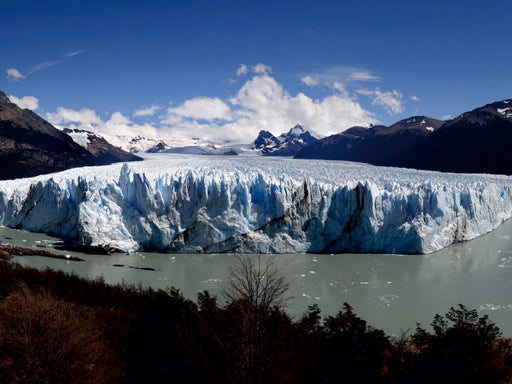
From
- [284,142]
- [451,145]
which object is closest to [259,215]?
[451,145]

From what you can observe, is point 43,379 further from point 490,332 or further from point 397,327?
point 397,327

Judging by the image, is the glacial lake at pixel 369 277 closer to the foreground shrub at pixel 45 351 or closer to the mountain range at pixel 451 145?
the foreground shrub at pixel 45 351

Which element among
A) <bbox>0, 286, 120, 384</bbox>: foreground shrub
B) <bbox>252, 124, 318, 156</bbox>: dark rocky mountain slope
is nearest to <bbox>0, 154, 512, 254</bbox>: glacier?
<bbox>0, 286, 120, 384</bbox>: foreground shrub

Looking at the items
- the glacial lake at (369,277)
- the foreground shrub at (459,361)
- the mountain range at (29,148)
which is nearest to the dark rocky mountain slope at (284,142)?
the mountain range at (29,148)

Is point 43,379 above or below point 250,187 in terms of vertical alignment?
below

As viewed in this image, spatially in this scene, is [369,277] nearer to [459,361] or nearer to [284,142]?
[459,361]

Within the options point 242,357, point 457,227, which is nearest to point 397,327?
point 242,357
